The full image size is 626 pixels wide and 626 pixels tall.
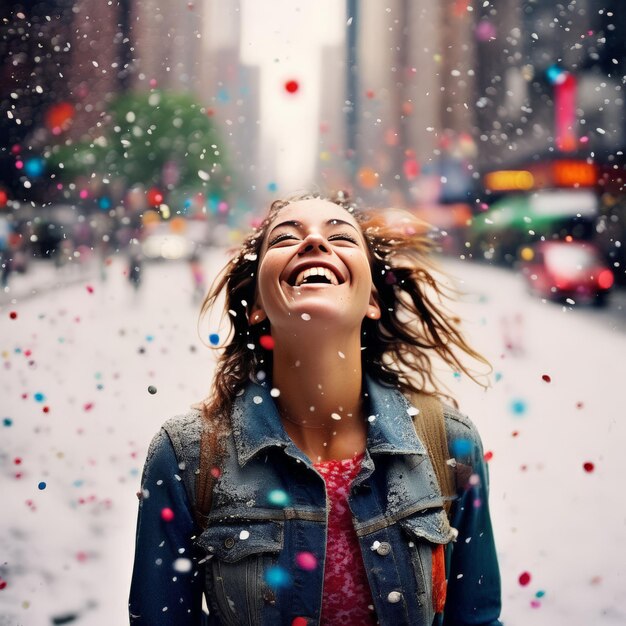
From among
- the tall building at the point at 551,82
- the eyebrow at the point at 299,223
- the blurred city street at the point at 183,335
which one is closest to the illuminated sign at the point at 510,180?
the tall building at the point at 551,82

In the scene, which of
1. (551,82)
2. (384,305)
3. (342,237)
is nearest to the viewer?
(342,237)

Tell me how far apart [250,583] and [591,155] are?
23.4 metres

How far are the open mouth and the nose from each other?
5 cm

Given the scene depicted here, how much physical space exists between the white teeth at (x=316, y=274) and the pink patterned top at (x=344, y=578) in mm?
465

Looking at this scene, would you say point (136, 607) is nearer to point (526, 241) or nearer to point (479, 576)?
point (479, 576)

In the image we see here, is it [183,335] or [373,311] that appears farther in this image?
[183,335]

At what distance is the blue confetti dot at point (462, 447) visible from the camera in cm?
167

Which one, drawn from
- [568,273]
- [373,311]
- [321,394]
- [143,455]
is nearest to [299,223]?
[373,311]

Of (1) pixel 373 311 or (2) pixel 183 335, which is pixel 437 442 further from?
(2) pixel 183 335

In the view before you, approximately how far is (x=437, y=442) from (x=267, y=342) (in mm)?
478

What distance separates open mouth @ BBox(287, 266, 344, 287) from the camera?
1.66 m

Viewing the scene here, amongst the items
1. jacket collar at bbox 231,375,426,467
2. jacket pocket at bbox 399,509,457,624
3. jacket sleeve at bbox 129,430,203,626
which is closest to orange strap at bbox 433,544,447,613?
jacket pocket at bbox 399,509,457,624

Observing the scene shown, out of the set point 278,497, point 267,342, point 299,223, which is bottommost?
point 278,497

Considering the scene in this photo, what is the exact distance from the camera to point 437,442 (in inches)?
66.9
